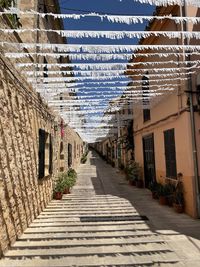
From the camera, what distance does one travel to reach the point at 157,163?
463 inches

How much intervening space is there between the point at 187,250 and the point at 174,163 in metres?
4.53

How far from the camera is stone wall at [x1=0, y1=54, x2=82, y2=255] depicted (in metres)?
5.36

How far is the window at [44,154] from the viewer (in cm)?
902

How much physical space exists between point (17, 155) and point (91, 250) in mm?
2606

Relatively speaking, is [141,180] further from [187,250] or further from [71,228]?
[187,250]

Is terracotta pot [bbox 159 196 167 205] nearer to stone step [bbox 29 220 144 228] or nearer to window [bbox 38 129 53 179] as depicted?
stone step [bbox 29 220 144 228]

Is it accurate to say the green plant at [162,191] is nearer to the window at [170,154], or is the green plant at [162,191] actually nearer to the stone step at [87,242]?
the window at [170,154]

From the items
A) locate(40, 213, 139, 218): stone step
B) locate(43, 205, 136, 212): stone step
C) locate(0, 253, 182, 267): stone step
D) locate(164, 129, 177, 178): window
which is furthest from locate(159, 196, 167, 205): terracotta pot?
locate(0, 253, 182, 267): stone step

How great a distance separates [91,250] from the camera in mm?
5348

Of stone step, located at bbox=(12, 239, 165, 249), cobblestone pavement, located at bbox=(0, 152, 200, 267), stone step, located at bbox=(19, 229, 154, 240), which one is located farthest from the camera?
stone step, located at bbox=(19, 229, 154, 240)

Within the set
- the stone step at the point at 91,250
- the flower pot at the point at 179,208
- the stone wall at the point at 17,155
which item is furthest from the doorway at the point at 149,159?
the stone step at the point at 91,250

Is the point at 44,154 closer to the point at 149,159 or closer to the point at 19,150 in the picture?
the point at 19,150

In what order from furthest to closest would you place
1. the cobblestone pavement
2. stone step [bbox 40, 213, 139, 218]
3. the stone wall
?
stone step [bbox 40, 213, 139, 218], the stone wall, the cobblestone pavement

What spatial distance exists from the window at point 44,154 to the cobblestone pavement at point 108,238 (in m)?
1.27
